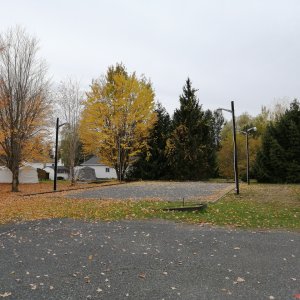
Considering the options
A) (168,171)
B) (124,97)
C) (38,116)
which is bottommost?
(168,171)

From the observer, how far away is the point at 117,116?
1537 inches

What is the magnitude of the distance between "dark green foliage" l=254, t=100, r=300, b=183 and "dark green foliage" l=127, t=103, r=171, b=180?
11.1 m

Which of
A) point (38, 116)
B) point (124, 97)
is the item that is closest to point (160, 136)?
point (124, 97)

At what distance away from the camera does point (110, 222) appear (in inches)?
461

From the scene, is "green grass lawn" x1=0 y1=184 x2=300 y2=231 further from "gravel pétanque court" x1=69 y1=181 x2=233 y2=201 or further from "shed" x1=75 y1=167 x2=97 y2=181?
"shed" x1=75 y1=167 x2=97 y2=181

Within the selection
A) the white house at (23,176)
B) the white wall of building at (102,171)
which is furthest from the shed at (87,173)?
the white house at (23,176)

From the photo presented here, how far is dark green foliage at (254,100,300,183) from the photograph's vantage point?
3734 cm

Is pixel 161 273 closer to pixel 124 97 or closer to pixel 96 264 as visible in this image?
pixel 96 264

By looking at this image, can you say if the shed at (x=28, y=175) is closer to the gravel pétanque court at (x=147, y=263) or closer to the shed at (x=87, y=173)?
the shed at (x=87, y=173)

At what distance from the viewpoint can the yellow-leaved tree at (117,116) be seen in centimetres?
3847

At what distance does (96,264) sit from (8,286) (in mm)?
1680

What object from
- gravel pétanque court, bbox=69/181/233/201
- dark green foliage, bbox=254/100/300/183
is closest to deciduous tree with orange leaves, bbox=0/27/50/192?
gravel pétanque court, bbox=69/181/233/201

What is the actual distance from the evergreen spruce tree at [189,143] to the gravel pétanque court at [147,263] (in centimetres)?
3253

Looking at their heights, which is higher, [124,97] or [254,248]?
[124,97]
